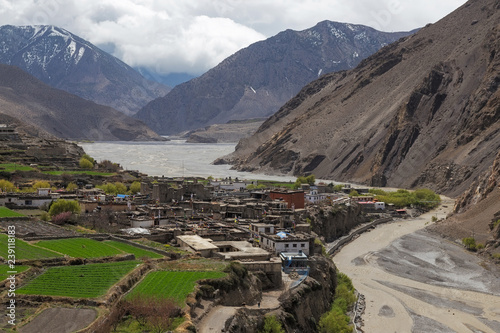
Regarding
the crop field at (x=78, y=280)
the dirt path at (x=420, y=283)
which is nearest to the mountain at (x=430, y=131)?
the dirt path at (x=420, y=283)

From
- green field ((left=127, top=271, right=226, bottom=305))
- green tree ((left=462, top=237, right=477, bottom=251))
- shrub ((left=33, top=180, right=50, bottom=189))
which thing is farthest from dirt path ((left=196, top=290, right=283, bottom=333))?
shrub ((left=33, top=180, right=50, bottom=189))

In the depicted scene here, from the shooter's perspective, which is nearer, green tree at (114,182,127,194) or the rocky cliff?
the rocky cliff

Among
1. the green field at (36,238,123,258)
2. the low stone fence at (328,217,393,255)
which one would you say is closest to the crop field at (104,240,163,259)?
the green field at (36,238,123,258)

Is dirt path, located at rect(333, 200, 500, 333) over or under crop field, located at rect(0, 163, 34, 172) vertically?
under

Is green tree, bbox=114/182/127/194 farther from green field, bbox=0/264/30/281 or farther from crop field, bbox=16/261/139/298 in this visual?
green field, bbox=0/264/30/281

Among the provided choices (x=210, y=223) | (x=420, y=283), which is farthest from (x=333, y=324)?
(x=420, y=283)

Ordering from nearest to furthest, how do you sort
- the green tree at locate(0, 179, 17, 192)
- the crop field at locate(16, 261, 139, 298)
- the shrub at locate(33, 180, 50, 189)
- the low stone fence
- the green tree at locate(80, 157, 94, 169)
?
the crop field at locate(16, 261, 139, 298), the low stone fence, the green tree at locate(0, 179, 17, 192), the shrub at locate(33, 180, 50, 189), the green tree at locate(80, 157, 94, 169)

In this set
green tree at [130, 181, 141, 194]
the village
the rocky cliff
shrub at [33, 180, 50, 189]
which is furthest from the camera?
green tree at [130, 181, 141, 194]

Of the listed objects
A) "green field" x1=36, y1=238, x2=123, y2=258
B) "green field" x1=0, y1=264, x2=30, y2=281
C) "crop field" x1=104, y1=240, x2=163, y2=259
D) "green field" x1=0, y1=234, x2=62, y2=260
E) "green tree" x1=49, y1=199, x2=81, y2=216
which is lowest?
"crop field" x1=104, y1=240, x2=163, y2=259

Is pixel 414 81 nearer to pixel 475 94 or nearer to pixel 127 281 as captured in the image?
pixel 475 94
